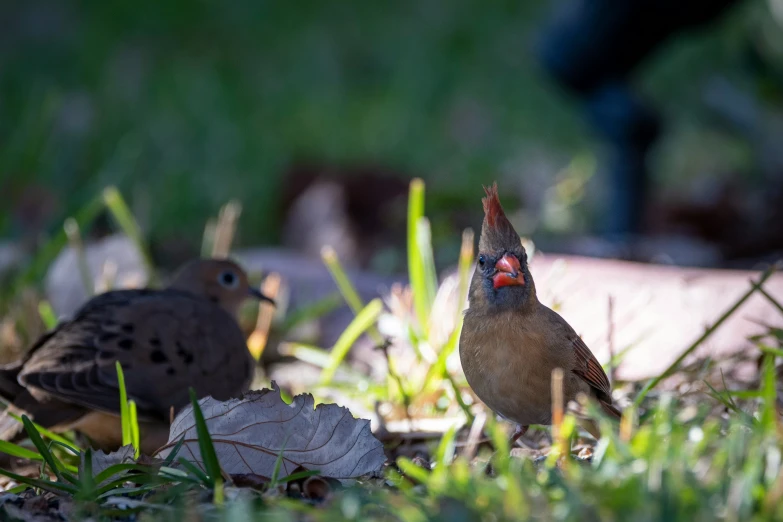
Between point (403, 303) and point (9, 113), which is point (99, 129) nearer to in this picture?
point (9, 113)

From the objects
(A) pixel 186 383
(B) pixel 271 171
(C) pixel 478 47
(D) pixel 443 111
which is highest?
(C) pixel 478 47

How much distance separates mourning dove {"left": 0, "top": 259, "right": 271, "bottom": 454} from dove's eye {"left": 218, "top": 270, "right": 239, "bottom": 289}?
595mm

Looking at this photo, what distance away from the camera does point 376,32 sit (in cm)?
1112

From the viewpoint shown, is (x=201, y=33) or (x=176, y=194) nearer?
(x=176, y=194)

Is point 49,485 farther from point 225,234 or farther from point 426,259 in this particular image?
point 225,234

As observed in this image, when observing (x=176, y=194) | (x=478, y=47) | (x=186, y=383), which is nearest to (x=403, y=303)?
(x=186, y=383)

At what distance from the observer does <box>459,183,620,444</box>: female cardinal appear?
2400 millimetres

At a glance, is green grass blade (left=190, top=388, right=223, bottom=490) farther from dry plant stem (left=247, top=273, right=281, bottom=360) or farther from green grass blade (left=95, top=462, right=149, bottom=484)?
dry plant stem (left=247, top=273, right=281, bottom=360)

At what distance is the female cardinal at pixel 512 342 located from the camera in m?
2.40

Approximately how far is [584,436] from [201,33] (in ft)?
30.2

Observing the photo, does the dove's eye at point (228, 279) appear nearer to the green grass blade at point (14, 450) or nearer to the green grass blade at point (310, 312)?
the green grass blade at point (310, 312)

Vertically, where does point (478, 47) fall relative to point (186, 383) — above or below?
above

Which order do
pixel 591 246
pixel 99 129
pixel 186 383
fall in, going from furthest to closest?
pixel 99 129 < pixel 591 246 < pixel 186 383

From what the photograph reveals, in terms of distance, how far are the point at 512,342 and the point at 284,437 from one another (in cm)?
59
